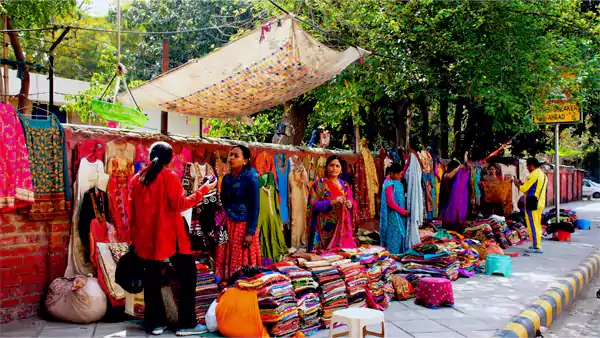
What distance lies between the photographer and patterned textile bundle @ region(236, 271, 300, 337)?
4.59 metres

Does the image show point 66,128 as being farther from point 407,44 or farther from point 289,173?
point 407,44

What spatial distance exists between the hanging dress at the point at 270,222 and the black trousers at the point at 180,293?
8.86 ft

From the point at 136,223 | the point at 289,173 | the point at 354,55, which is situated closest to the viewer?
the point at 136,223

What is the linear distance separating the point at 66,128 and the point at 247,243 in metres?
2.19

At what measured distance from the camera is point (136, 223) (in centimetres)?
455

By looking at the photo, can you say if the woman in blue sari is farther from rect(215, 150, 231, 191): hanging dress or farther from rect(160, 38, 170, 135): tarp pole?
rect(160, 38, 170, 135): tarp pole

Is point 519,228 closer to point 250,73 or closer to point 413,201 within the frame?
point 413,201

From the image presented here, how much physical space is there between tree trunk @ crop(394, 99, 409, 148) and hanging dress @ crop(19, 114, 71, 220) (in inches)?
332

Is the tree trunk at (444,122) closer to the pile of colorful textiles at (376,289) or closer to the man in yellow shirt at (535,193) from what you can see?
the man in yellow shirt at (535,193)

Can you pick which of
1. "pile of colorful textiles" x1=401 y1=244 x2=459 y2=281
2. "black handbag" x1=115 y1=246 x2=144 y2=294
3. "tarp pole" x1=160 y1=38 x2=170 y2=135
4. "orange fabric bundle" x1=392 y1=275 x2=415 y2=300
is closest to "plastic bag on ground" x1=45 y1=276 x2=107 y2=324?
"black handbag" x1=115 y1=246 x2=144 y2=294

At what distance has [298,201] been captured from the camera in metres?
8.19

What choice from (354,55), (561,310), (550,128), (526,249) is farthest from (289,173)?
(550,128)

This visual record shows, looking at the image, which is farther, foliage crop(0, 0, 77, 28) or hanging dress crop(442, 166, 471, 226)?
hanging dress crop(442, 166, 471, 226)

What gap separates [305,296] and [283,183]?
10.4ft
